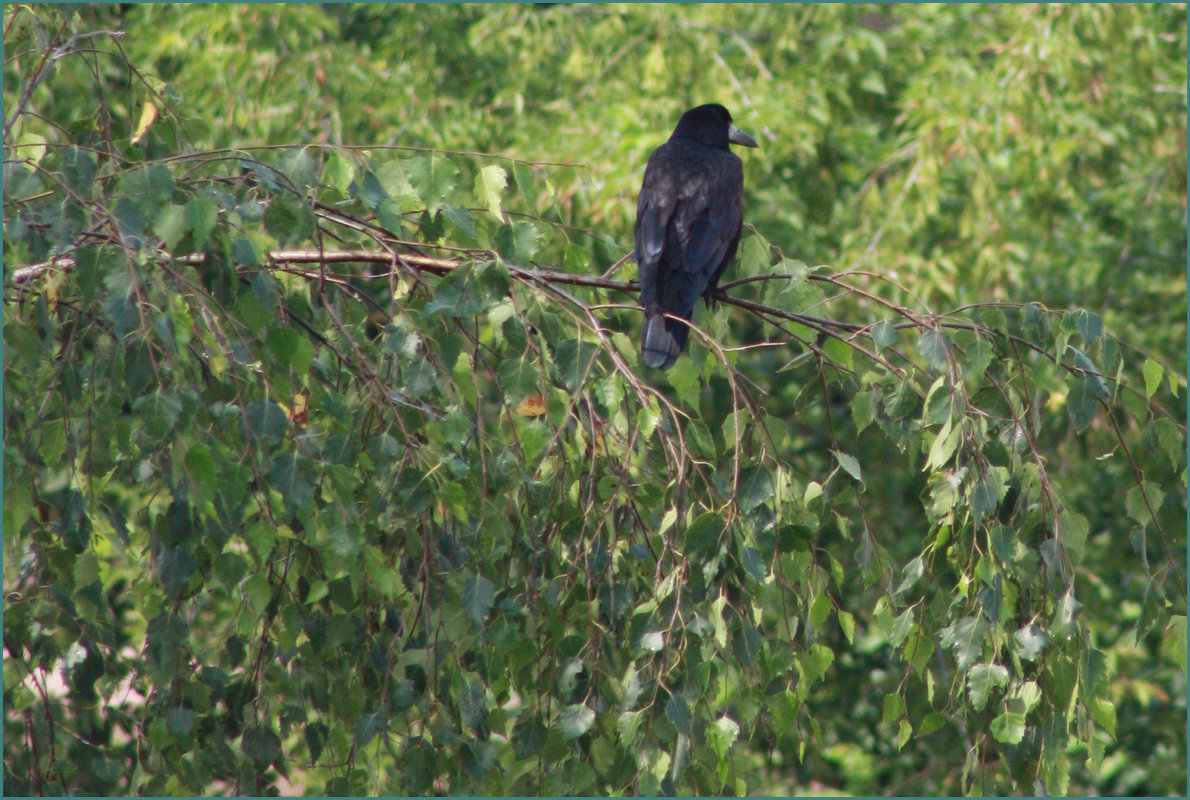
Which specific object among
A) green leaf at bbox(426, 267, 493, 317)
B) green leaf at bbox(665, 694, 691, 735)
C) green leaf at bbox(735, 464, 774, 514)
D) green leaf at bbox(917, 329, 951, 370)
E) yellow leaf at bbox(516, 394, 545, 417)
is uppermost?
green leaf at bbox(426, 267, 493, 317)

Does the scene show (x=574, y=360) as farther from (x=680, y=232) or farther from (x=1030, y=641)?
(x=680, y=232)

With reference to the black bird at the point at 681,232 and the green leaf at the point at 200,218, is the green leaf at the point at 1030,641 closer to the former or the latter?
the black bird at the point at 681,232

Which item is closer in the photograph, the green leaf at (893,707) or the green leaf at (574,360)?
the green leaf at (574,360)

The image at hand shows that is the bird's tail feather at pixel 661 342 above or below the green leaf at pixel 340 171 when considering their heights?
below

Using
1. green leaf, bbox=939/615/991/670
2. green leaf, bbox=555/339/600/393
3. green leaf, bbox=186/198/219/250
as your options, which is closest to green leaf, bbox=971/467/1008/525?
green leaf, bbox=939/615/991/670

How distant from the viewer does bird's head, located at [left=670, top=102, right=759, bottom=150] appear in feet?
14.4

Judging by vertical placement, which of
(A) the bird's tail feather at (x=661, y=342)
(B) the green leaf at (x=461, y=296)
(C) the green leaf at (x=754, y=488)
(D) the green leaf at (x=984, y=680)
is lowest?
(D) the green leaf at (x=984, y=680)

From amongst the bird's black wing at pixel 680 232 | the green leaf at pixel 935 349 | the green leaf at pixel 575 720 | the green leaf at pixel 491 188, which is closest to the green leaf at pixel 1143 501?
the green leaf at pixel 935 349

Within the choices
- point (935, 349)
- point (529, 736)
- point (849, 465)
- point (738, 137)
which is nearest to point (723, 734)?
point (529, 736)

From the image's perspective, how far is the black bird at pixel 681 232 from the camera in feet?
9.76

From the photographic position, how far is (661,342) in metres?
2.92

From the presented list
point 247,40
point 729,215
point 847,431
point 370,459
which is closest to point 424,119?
point 247,40

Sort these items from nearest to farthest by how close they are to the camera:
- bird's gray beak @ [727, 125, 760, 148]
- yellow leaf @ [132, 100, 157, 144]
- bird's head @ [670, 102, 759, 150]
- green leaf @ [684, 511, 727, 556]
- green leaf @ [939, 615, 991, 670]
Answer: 1. green leaf @ [684, 511, 727, 556]
2. green leaf @ [939, 615, 991, 670]
3. yellow leaf @ [132, 100, 157, 144]
4. bird's gray beak @ [727, 125, 760, 148]
5. bird's head @ [670, 102, 759, 150]

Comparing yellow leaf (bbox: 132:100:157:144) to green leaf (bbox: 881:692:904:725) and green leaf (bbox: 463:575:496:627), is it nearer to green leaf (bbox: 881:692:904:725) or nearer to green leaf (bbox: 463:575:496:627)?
green leaf (bbox: 463:575:496:627)
